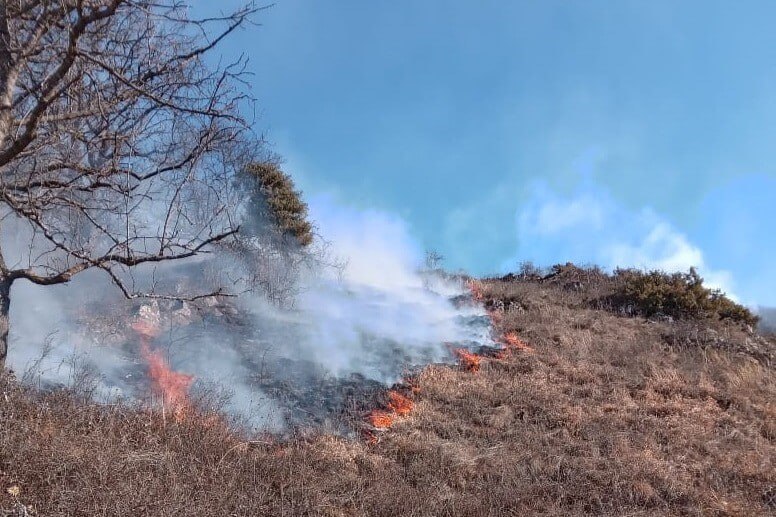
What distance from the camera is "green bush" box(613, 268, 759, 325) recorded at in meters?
14.6

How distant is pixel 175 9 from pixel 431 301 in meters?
12.2

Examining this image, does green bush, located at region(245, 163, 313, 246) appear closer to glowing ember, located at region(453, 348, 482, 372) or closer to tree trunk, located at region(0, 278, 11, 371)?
glowing ember, located at region(453, 348, 482, 372)

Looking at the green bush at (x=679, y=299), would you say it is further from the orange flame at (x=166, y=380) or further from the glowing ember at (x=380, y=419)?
the orange flame at (x=166, y=380)

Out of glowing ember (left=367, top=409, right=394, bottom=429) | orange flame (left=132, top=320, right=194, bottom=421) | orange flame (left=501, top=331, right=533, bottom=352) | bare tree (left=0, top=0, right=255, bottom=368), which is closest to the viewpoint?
bare tree (left=0, top=0, right=255, bottom=368)

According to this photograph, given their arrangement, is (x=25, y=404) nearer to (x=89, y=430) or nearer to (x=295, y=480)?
(x=89, y=430)

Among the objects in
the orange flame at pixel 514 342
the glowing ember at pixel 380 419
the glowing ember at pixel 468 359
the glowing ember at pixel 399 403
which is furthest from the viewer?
the orange flame at pixel 514 342

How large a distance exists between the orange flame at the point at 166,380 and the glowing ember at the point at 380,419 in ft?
8.53

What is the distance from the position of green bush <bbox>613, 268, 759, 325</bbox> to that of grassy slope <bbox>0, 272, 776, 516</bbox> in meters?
3.71

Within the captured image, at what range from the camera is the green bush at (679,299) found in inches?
576

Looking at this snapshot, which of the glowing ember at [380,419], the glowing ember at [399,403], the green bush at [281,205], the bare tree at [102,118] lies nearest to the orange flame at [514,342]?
the glowing ember at [399,403]

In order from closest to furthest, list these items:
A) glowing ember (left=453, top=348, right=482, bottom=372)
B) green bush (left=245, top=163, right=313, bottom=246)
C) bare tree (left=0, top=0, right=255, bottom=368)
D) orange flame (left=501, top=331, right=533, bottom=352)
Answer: bare tree (left=0, top=0, right=255, bottom=368) → glowing ember (left=453, top=348, right=482, bottom=372) → orange flame (left=501, top=331, right=533, bottom=352) → green bush (left=245, top=163, right=313, bottom=246)

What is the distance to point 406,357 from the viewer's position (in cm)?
1104

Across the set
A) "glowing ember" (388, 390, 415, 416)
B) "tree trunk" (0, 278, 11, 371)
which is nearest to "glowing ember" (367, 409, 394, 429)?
"glowing ember" (388, 390, 415, 416)

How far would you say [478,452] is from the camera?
7.20 meters
